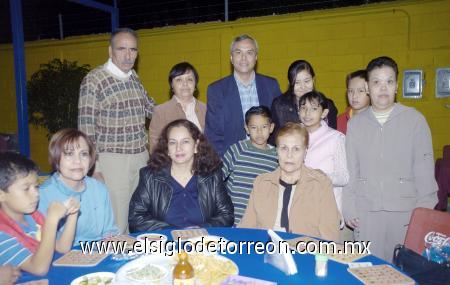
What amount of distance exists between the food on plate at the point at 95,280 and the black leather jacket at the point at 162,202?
94cm

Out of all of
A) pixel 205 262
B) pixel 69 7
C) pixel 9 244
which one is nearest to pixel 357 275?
pixel 205 262

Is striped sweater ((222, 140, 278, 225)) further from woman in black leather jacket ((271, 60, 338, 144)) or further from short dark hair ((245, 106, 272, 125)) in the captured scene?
woman in black leather jacket ((271, 60, 338, 144))

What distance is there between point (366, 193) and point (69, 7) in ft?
23.1

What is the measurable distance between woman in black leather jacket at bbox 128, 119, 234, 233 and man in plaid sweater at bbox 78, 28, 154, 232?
79cm

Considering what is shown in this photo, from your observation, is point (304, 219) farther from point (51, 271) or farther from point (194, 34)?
point (194, 34)

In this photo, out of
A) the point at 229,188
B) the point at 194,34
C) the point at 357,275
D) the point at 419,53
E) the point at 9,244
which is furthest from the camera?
the point at 194,34

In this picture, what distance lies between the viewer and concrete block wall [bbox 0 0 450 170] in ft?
17.0

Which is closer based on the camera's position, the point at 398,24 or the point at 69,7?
the point at 398,24

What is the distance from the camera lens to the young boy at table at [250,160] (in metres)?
3.08

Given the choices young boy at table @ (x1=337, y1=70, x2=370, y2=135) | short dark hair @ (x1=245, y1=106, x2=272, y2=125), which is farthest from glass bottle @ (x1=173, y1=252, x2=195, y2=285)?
young boy at table @ (x1=337, y1=70, x2=370, y2=135)

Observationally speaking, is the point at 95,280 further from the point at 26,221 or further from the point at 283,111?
the point at 283,111

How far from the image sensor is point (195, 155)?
2777 millimetres

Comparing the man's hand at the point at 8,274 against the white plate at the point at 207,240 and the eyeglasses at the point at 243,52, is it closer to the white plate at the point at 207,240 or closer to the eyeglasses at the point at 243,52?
the white plate at the point at 207,240

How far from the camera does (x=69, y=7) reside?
Answer: 7711mm
